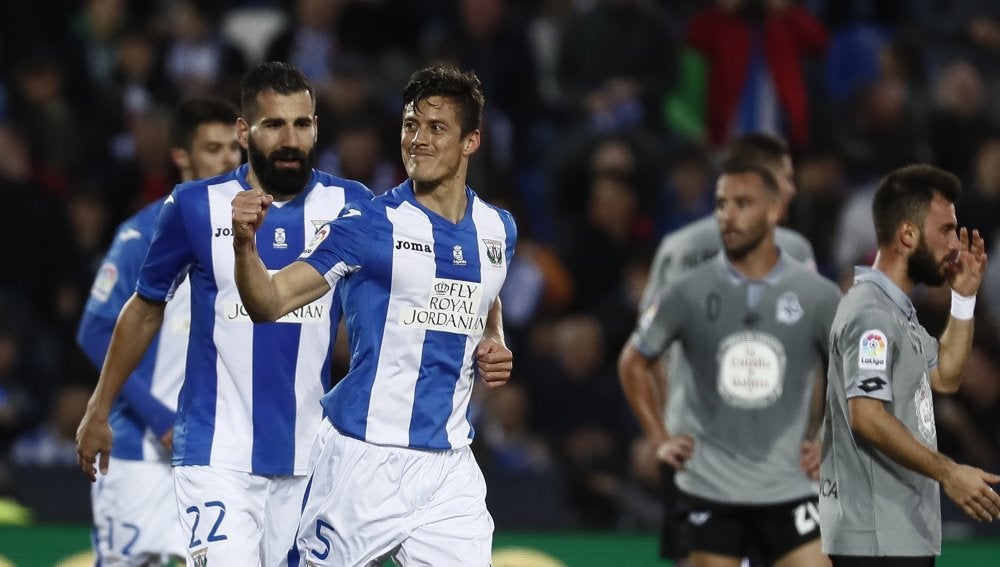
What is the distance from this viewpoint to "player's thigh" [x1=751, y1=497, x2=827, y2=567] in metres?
7.08

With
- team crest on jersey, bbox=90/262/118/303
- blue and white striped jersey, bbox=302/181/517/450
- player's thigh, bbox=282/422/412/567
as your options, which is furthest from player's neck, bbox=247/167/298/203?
team crest on jersey, bbox=90/262/118/303

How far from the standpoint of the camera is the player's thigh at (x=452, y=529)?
5.48 metres

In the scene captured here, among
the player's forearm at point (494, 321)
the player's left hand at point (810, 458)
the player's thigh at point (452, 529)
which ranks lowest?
the player's thigh at point (452, 529)

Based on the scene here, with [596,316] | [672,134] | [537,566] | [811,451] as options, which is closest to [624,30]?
[672,134]

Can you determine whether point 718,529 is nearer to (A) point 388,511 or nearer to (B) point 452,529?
(B) point 452,529

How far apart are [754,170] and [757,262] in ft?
1.33

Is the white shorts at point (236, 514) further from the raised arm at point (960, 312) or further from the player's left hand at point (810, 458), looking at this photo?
the raised arm at point (960, 312)

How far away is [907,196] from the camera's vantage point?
19.4 feet

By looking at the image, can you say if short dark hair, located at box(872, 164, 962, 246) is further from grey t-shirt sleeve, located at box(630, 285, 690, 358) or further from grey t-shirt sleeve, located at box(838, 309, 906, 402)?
grey t-shirt sleeve, located at box(630, 285, 690, 358)

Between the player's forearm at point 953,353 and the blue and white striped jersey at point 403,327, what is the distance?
1.82 metres

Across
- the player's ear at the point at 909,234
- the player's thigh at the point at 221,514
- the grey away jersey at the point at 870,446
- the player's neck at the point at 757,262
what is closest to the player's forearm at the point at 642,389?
the player's neck at the point at 757,262

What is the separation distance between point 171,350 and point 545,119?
21.6 feet

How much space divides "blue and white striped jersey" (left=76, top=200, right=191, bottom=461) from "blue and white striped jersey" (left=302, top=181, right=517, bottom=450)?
1.73m

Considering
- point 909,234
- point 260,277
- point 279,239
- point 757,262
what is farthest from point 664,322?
point 260,277
